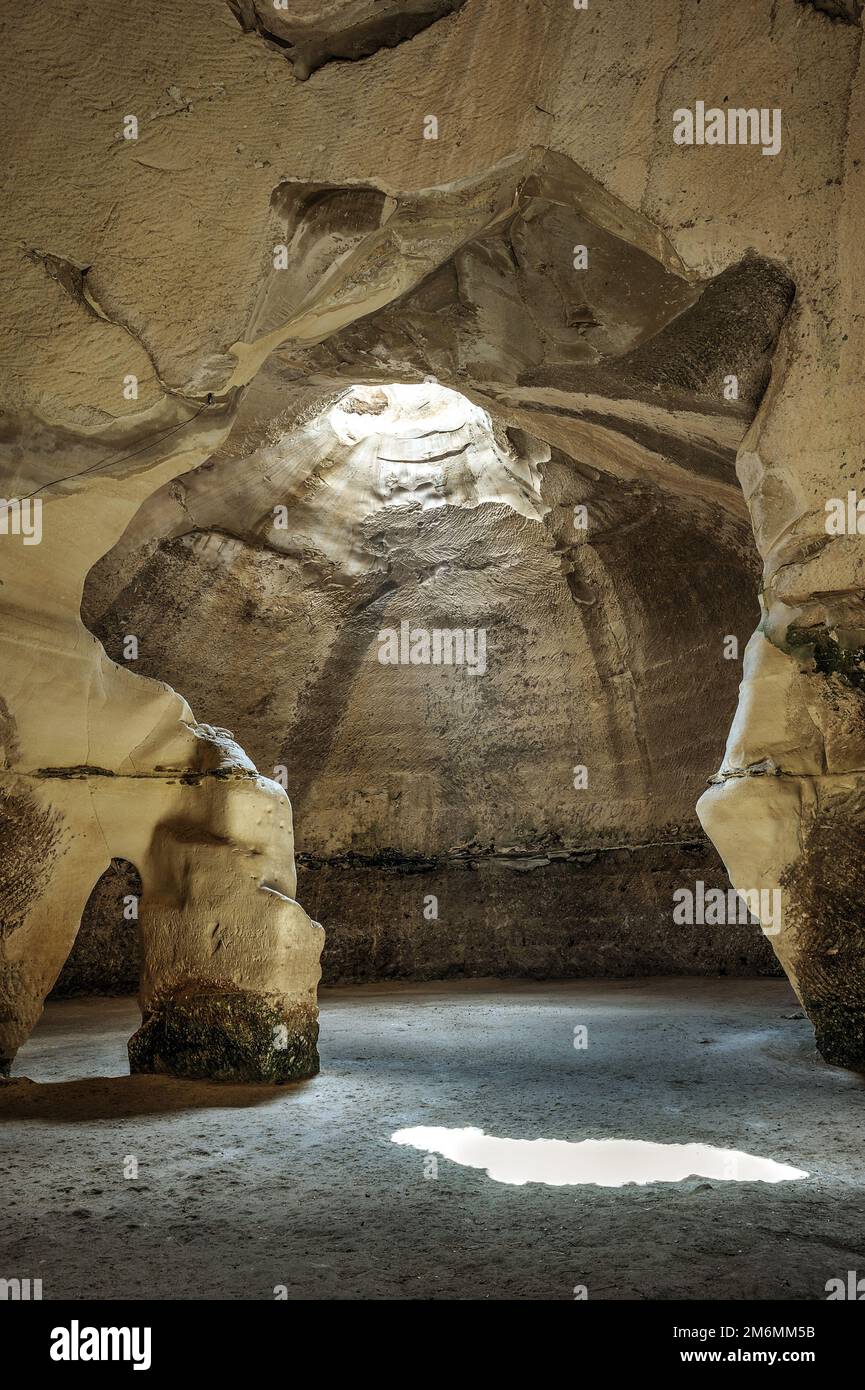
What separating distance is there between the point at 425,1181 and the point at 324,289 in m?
3.44

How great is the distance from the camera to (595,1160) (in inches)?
118

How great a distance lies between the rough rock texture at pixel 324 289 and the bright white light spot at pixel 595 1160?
1.27m

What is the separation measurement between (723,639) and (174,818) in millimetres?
5197

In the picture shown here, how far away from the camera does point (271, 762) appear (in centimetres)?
928

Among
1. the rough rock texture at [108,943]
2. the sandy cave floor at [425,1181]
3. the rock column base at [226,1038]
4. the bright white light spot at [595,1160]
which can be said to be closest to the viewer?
the sandy cave floor at [425,1181]

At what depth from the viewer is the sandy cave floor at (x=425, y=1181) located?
2141 millimetres

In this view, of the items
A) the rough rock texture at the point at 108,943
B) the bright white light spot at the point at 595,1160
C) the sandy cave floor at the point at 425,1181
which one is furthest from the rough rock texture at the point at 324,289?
the rough rock texture at the point at 108,943

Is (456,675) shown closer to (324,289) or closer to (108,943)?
(108,943)

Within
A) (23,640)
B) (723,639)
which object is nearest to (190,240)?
(23,640)

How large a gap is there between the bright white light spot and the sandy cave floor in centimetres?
7

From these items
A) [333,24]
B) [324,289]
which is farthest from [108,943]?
[333,24]

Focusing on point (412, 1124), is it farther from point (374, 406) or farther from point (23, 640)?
point (374, 406)

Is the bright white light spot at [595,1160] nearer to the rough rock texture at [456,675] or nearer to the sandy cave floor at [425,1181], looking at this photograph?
the sandy cave floor at [425,1181]

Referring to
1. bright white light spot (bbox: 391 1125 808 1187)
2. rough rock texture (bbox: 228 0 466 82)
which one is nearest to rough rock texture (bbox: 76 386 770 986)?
rough rock texture (bbox: 228 0 466 82)
